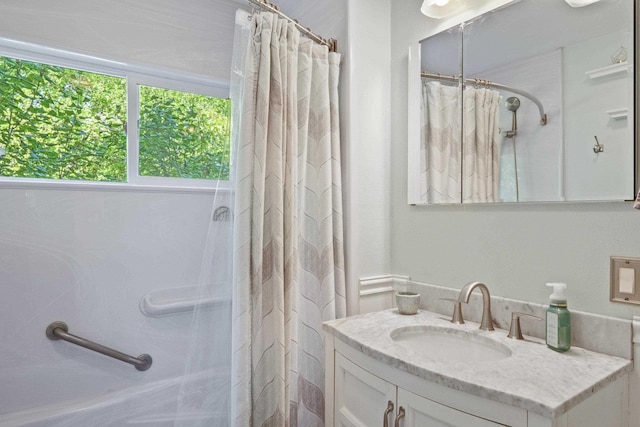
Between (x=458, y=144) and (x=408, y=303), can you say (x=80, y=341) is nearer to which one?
(x=408, y=303)

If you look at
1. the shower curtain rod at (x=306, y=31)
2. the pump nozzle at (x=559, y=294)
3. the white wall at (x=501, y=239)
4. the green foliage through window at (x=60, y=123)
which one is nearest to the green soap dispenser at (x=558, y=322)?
the pump nozzle at (x=559, y=294)

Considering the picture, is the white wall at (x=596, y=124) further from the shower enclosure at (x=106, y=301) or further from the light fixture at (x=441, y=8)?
the shower enclosure at (x=106, y=301)

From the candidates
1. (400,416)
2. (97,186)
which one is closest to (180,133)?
(97,186)

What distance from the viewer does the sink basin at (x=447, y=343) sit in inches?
45.6

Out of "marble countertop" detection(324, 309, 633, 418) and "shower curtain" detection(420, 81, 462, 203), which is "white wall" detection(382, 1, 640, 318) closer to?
"shower curtain" detection(420, 81, 462, 203)

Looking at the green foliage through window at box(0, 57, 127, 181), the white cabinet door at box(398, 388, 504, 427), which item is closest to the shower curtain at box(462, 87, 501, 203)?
the white cabinet door at box(398, 388, 504, 427)

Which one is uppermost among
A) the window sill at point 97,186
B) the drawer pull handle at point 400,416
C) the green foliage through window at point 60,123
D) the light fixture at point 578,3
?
the light fixture at point 578,3

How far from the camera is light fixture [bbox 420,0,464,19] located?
1395 millimetres

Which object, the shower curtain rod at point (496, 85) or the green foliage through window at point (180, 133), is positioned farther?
the green foliage through window at point (180, 133)

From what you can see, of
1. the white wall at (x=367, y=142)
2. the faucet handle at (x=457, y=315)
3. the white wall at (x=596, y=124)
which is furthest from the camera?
the white wall at (x=367, y=142)

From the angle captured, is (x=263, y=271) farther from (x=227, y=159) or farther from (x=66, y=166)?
(x=66, y=166)

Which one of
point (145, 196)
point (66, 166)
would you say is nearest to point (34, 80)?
point (66, 166)

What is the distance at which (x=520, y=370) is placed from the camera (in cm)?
89

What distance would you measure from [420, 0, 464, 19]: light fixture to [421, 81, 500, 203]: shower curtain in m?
0.25
